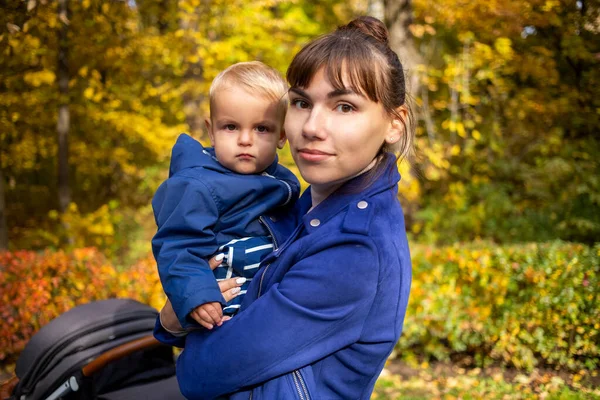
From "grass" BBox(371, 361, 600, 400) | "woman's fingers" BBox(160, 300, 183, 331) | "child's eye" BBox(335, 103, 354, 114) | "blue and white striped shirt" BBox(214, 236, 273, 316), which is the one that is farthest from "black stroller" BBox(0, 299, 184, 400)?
"grass" BBox(371, 361, 600, 400)

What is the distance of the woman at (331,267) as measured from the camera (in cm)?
147

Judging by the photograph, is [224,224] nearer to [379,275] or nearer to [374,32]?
[379,275]

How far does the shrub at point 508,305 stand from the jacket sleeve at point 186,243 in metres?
4.23

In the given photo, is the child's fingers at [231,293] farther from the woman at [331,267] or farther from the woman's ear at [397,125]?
the woman's ear at [397,125]

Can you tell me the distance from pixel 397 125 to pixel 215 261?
2.28 ft

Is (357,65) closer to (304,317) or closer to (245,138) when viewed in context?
(245,138)

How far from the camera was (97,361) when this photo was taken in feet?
8.09

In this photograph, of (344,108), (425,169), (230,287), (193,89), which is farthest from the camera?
(425,169)

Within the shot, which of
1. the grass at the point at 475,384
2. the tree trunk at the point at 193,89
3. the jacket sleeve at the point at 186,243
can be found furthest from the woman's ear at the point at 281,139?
the tree trunk at the point at 193,89

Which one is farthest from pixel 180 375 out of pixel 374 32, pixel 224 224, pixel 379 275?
pixel 374 32

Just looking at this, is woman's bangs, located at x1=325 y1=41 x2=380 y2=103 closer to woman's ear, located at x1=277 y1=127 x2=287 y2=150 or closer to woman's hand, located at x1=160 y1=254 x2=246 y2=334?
woman's ear, located at x1=277 y1=127 x2=287 y2=150

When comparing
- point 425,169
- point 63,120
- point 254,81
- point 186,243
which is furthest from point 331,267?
point 425,169

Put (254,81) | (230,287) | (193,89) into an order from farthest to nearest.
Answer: (193,89), (254,81), (230,287)

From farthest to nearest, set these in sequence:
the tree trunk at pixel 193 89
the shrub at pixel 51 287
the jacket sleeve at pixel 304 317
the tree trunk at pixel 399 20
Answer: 1. the tree trunk at pixel 399 20
2. the tree trunk at pixel 193 89
3. the shrub at pixel 51 287
4. the jacket sleeve at pixel 304 317
